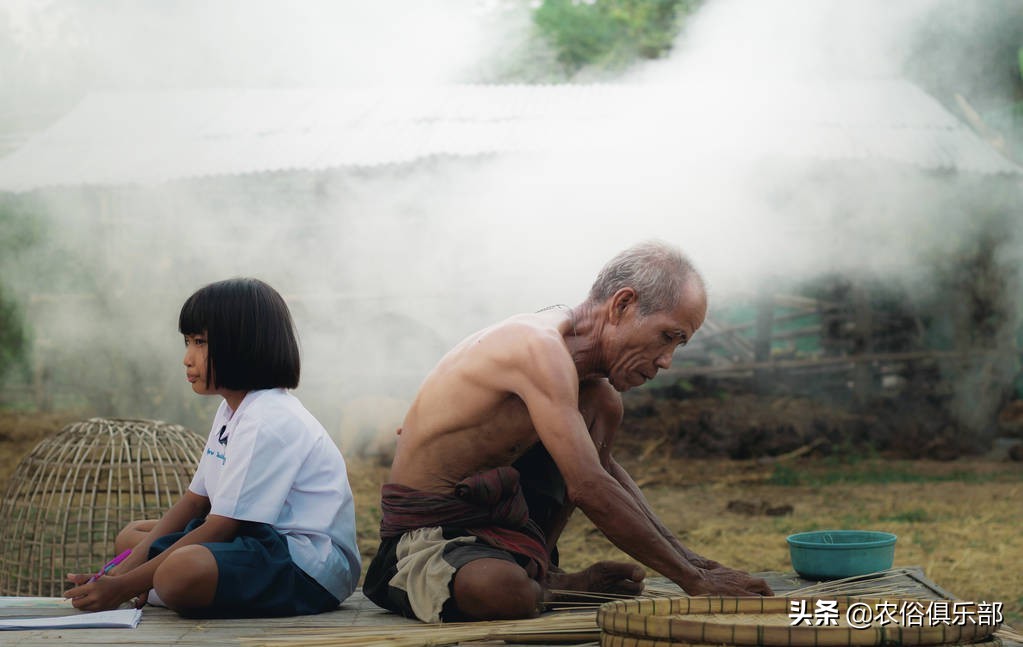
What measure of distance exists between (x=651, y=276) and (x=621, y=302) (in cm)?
10

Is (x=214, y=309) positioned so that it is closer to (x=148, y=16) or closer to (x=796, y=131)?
(x=796, y=131)

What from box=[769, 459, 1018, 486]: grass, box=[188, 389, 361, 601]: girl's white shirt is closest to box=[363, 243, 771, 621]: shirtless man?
box=[188, 389, 361, 601]: girl's white shirt

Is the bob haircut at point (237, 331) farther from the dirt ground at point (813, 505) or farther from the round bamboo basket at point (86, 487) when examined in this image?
the dirt ground at point (813, 505)

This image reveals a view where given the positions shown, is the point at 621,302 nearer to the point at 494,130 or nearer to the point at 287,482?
the point at 287,482

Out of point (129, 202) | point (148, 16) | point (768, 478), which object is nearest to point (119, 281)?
point (129, 202)

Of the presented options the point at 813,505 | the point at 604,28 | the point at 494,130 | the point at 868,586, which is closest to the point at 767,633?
the point at 868,586

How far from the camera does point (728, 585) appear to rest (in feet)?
8.25

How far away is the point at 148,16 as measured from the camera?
9156mm

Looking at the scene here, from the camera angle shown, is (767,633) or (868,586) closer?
(767,633)

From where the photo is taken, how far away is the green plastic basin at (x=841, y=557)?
3.16 m

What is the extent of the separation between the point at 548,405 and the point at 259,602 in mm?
868

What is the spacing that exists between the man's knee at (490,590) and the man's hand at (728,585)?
15.6 inches

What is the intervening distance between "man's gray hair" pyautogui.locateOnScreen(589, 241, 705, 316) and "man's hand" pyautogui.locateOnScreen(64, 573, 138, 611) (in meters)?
1.37

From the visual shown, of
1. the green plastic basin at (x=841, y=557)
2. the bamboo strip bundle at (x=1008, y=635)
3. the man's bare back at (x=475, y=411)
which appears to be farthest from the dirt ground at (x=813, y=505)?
the man's bare back at (x=475, y=411)
